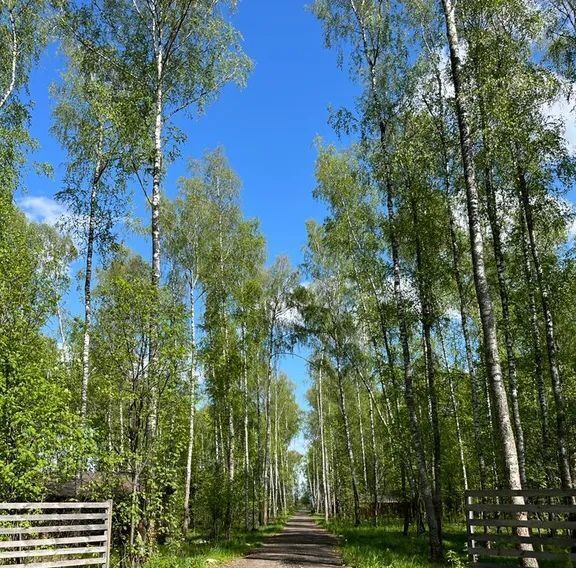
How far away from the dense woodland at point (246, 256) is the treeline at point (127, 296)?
0.18ft

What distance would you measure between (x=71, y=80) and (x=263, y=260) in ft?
39.7

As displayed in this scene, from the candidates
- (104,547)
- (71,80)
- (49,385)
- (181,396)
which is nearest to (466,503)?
(181,396)

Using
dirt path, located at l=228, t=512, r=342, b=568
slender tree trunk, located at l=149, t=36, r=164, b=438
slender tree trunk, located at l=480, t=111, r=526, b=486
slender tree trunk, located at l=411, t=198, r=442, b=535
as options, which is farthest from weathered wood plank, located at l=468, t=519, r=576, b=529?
slender tree trunk, located at l=411, t=198, r=442, b=535

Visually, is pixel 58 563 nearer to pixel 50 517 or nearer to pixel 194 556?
pixel 50 517

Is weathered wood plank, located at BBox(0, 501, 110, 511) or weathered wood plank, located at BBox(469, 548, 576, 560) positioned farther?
weathered wood plank, located at BBox(0, 501, 110, 511)

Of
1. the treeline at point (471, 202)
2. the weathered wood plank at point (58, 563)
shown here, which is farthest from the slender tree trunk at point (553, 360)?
the weathered wood plank at point (58, 563)

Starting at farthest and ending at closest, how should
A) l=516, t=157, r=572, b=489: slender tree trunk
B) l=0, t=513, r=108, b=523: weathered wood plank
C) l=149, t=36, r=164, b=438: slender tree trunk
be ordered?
l=516, t=157, r=572, b=489: slender tree trunk < l=149, t=36, r=164, b=438: slender tree trunk < l=0, t=513, r=108, b=523: weathered wood plank

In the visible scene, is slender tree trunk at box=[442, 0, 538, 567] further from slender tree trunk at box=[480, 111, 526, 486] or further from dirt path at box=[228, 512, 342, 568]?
dirt path at box=[228, 512, 342, 568]

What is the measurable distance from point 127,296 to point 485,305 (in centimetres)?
625

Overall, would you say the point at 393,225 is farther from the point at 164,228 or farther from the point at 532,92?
the point at 164,228

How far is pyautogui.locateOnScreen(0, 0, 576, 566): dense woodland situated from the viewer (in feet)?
31.1

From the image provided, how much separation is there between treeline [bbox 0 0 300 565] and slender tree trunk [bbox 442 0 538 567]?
5.33 metres

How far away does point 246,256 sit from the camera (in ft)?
82.1

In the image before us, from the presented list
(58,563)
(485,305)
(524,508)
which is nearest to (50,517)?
(58,563)
